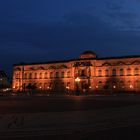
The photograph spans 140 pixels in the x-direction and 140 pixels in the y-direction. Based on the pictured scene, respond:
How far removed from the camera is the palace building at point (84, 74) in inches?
4695

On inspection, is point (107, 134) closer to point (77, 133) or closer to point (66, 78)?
point (77, 133)

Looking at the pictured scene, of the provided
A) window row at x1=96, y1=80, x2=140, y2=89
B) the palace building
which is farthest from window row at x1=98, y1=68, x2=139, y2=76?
window row at x1=96, y1=80, x2=140, y2=89

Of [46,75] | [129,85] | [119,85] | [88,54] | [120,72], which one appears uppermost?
[88,54]

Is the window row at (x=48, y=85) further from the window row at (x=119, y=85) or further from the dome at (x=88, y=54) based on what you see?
the window row at (x=119, y=85)

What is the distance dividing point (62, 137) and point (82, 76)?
379 feet

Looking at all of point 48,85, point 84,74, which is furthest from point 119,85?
point 48,85

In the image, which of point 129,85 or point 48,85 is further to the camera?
point 48,85

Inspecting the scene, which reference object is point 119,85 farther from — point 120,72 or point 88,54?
point 88,54

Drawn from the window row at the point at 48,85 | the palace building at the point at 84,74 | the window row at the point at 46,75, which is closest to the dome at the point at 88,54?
the palace building at the point at 84,74

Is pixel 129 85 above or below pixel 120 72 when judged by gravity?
below

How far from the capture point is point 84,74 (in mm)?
126938

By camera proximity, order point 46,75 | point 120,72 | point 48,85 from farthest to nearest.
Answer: point 46,75, point 48,85, point 120,72

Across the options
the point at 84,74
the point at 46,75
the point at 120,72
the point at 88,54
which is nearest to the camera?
the point at 120,72

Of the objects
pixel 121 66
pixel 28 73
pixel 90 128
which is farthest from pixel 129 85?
pixel 90 128
